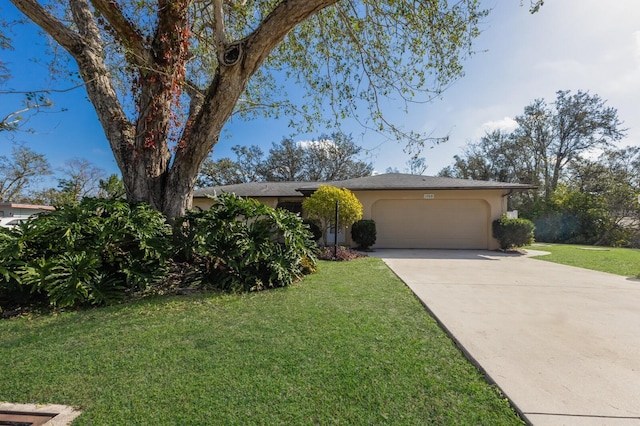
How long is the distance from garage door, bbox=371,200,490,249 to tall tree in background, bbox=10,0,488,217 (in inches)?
250

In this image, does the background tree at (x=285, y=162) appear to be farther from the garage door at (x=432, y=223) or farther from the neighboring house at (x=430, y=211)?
the garage door at (x=432, y=223)

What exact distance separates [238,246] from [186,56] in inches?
174

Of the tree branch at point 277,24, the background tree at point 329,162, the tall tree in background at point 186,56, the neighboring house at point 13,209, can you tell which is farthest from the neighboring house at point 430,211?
the neighboring house at point 13,209

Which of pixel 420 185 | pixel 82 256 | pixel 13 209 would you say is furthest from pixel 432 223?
pixel 13 209

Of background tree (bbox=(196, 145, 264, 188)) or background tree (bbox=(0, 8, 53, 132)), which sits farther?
background tree (bbox=(196, 145, 264, 188))

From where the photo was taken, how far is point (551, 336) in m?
3.01

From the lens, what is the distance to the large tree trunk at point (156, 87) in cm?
471

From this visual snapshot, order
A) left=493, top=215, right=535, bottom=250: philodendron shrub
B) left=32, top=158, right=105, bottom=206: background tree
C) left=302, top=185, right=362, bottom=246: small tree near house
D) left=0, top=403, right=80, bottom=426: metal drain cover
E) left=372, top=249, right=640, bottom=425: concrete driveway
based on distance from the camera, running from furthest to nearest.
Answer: left=32, top=158, right=105, bottom=206: background tree, left=493, top=215, right=535, bottom=250: philodendron shrub, left=302, top=185, right=362, bottom=246: small tree near house, left=372, top=249, right=640, bottom=425: concrete driveway, left=0, top=403, right=80, bottom=426: metal drain cover

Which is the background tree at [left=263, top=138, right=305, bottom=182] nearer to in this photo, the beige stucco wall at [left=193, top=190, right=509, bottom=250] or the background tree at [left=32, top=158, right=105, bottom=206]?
the beige stucco wall at [left=193, top=190, right=509, bottom=250]

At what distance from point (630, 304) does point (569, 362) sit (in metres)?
3.08

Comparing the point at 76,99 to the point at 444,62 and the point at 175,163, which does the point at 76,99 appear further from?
the point at 444,62

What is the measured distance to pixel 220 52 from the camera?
15.1 feet

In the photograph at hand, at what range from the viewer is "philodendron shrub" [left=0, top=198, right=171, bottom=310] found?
374 centimetres

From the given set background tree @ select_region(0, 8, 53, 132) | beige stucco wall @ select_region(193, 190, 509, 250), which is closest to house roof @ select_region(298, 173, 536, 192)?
beige stucco wall @ select_region(193, 190, 509, 250)
